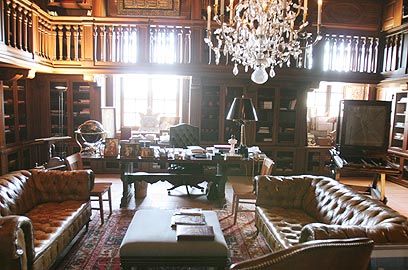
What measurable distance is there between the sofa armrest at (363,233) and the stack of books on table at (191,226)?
36.1 inches

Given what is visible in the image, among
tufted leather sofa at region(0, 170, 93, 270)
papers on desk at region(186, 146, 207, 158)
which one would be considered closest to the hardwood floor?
papers on desk at region(186, 146, 207, 158)

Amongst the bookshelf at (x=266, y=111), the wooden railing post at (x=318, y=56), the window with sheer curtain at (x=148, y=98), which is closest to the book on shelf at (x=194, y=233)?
the bookshelf at (x=266, y=111)

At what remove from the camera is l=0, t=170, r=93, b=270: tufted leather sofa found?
2365 mm

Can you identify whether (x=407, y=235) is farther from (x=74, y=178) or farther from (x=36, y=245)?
(x=74, y=178)

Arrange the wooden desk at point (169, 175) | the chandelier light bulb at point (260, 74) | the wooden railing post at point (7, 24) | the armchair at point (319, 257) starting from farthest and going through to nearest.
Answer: the wooden desk at point (169, 175) < the wooden railing post at point (7, 24) < the chandelier light bulb at point (260, 74) < the armchair at point (319, 257)

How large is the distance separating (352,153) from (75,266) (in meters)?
4.25

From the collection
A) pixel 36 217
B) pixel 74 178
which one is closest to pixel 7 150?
pixel 74 178

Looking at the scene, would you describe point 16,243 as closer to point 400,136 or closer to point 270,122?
point 270,122

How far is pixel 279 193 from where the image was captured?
3922 millimetres

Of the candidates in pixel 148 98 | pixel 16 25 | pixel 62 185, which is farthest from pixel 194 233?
pixel 148 98

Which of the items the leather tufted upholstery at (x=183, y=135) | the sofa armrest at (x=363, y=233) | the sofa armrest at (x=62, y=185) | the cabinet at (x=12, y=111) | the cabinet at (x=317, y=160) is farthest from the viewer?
the cabinet at (x=317, y=160)

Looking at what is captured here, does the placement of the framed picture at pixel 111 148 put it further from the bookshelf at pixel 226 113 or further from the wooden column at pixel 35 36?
the bookshelf at pixel 226 113

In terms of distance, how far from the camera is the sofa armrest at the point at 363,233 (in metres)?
2.24

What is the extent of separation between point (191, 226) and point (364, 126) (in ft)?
11.7
